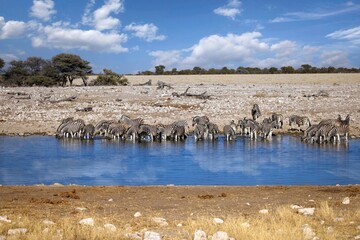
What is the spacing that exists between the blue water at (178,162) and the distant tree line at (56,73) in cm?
3207

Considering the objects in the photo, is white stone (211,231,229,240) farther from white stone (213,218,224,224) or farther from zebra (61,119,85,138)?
zebra (61,119,85,138)

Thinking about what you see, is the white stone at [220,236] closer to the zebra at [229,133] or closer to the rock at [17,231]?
the rock at [17,231]

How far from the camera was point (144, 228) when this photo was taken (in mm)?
8219

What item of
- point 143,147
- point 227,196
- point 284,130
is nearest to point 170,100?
point 284,130

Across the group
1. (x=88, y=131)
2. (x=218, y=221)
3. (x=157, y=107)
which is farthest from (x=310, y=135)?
(x=218, y=221)

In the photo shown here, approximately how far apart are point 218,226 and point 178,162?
9500 mm

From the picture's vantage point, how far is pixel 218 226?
8.04 metres

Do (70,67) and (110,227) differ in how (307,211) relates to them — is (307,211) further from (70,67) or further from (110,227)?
(70,67)

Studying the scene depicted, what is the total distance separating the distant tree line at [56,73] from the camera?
176 feet

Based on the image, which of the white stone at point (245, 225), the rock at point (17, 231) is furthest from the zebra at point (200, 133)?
the rock at point (17, 231)

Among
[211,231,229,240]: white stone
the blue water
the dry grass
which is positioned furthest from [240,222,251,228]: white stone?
the blue water

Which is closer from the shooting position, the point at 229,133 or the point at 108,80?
the point at 229,133

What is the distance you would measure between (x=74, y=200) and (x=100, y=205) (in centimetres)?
83

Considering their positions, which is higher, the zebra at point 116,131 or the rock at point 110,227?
the zebra at point 116,131
